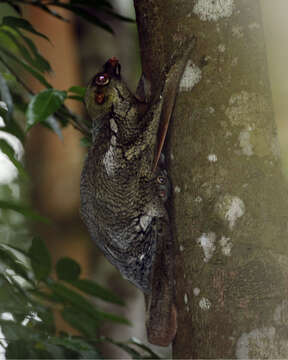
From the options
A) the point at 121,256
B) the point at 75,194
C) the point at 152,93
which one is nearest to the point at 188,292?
the point at 121,256

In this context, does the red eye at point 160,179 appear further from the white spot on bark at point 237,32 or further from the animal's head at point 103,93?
the white spot on bark at point 237,32

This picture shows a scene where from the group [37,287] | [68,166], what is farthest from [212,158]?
[68,166]

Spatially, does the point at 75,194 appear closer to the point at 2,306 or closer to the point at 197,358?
the point at 2,306

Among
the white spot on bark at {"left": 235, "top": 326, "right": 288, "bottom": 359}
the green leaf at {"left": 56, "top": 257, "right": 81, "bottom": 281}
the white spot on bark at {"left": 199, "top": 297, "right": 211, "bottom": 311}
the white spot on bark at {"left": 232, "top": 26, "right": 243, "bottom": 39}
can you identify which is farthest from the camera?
the green leaf at {"left": 56, "top": 257, "right": 81, "bottom": 281}

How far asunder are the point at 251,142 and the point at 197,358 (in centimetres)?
60

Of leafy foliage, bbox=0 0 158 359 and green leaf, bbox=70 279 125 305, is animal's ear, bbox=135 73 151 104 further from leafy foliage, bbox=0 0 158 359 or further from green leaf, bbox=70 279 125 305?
green leaf, bbox=70 279 125 305

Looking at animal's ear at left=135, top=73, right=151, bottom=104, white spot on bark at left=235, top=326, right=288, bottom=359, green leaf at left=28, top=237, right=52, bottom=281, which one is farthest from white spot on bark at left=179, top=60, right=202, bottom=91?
green leaf at left=28, top=237, right=52, bottom=281

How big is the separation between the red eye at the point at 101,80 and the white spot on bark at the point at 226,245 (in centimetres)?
87

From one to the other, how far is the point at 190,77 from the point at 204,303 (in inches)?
25.7

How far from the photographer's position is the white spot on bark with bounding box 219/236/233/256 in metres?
1.55

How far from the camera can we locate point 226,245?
5.10 ft

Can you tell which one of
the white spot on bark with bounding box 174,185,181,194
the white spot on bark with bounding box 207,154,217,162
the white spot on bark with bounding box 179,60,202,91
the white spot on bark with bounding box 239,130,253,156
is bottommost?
the white spot on bark with bounding box 174,185,181,194

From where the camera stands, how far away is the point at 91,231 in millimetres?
2201

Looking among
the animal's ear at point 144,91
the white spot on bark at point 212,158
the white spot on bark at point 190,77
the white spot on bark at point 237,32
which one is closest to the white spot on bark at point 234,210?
the white spot on bark at point 212,158
